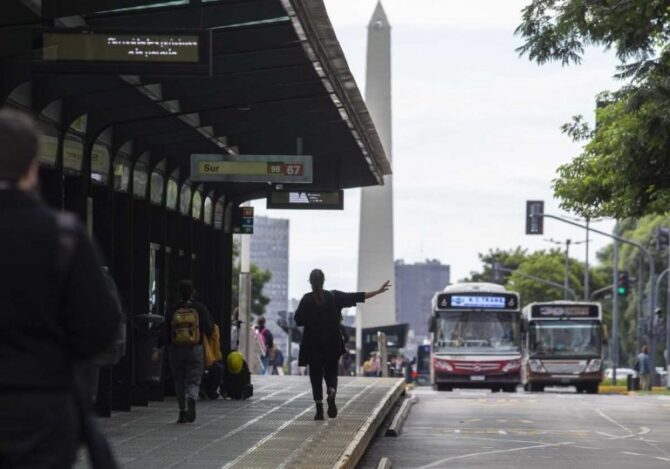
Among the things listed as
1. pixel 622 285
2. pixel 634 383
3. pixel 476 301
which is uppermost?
pixel 622 285

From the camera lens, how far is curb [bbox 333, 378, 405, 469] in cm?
1326

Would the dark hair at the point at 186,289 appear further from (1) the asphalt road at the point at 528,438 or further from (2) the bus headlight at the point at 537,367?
(2) the bus headlight at the point at 537,367

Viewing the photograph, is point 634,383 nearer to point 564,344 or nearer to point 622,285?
point 564,344

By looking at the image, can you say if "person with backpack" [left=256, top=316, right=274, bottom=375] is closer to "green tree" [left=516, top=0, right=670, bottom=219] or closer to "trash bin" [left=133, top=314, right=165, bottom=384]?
"green tree" [left=516, top=0, right=670, bottom=219]

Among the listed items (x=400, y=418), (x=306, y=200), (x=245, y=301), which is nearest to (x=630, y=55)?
(x=400, y=418)

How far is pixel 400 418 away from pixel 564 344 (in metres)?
26.5

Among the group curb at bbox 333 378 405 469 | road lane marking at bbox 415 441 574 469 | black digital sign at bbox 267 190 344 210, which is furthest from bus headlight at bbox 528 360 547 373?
road lane marking at bbox 415 441 574 469

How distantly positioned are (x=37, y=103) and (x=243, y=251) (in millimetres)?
21817

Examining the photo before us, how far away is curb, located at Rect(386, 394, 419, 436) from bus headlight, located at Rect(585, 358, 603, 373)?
19023mm

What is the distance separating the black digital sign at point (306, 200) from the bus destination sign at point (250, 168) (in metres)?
4.33

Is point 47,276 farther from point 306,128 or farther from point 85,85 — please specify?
point 306,128

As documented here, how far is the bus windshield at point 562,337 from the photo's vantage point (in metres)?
48.2

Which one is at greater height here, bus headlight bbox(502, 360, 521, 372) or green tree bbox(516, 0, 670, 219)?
green tree bbox(516, 0, 670, 219)

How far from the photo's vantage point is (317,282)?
Answer: 17359 millimetres
